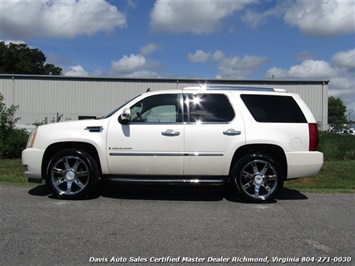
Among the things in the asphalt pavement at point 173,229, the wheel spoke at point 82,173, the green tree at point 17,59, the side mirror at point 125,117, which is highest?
the green tree at point 17,59

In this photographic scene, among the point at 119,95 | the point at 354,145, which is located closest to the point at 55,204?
the point at 354,145

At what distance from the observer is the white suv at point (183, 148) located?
6.29 m

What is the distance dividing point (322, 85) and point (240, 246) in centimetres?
3074

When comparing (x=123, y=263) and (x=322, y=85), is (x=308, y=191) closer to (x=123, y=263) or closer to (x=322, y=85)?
(x=123, y=263)

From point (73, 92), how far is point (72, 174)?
86.4ft

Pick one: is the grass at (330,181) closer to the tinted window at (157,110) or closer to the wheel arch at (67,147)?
the tinted window at (157,110)

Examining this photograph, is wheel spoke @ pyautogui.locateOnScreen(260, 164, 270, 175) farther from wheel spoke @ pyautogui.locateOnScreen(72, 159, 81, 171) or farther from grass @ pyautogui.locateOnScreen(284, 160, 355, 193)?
wheel spoke @ pyautogui.locateOnScreen(72, 159, 81, 171)

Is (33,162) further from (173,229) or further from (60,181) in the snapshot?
(173,229)

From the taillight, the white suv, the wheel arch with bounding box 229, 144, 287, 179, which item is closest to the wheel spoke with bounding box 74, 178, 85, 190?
the white suv

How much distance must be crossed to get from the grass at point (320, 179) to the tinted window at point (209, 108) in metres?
2.69

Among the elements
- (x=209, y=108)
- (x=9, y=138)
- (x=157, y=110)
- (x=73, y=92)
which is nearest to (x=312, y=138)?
(x=209, y=108)

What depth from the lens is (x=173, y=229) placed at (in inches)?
192

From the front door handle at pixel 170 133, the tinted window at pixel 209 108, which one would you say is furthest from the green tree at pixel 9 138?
the tinted window at pixel 209 108

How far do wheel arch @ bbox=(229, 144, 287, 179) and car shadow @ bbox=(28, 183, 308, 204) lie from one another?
2.21 feet
